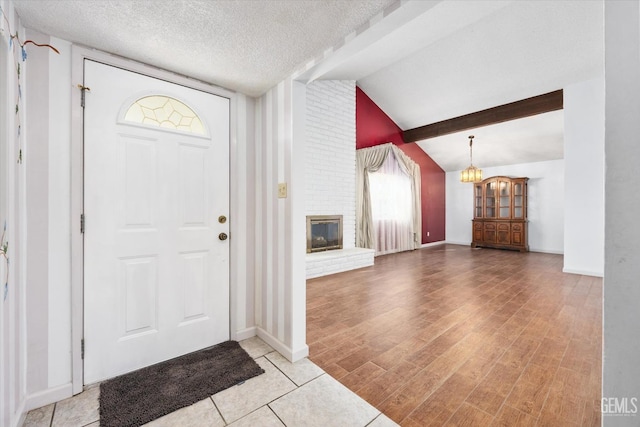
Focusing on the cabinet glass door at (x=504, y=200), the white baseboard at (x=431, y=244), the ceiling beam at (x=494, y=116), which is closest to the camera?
the ceiling beam at (x=494, y=116)

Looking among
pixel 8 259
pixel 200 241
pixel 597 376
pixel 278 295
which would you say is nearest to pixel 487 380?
pixel 597 376

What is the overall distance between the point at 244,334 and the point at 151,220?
3.86ft

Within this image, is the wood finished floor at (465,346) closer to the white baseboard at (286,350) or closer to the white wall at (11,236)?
the white baseboard at (286,350)

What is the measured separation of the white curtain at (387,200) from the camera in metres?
5.64

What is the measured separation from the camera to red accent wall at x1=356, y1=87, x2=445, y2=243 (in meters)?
5.98

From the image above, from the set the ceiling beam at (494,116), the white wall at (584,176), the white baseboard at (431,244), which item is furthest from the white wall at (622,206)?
the white baseboard at (431,244)

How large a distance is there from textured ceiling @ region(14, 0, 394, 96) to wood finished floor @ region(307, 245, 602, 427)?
6.90ft

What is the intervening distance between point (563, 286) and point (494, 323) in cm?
211

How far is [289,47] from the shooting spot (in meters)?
1.61

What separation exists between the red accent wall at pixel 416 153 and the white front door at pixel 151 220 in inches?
169

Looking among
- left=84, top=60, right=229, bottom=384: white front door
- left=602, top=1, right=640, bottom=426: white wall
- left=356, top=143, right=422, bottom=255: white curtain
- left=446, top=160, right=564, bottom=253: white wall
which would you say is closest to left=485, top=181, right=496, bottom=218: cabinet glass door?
left=446, top=160, right=564, bottom=253: white wall

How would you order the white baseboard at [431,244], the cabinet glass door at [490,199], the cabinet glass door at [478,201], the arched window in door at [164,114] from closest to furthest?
the arched window in door at [164,114]
the cabinet glass door at [490,199]
the cabinet glass door at [478,201]
the white baseboard at [431,244]

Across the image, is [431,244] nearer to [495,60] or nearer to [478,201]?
[478,201]

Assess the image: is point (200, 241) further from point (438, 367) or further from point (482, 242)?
point (482, 242)
